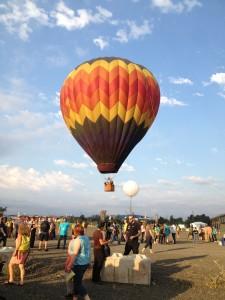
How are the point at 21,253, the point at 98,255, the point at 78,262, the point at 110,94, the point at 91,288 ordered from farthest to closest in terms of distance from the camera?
1. the point at 110,94
2. the point at 98,255
3. the point at 91,288
4. the point at 21,253
5. the point at 78,262

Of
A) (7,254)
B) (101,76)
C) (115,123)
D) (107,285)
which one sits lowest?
(107,285)

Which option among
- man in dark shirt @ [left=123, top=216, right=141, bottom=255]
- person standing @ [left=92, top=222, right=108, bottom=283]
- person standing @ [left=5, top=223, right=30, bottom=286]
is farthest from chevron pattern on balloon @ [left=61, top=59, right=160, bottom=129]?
person standing @ [left=5, top=223, right=30, bottom=286]

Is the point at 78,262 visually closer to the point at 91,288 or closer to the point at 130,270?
the point at 91,288

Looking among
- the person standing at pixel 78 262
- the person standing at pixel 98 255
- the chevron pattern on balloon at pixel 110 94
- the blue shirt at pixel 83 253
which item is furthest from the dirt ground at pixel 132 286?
the chevron pattern on balloon at pixel 110 94

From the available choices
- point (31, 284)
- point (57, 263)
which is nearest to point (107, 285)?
point (31, 284)

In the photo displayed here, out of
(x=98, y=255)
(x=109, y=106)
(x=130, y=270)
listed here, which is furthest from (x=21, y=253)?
(x=109, y=106)

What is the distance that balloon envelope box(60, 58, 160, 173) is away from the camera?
24.3 metres

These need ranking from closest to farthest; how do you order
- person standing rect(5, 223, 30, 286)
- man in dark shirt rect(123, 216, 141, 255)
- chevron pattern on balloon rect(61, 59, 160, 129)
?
person standing rect(5, 223, 30, 286) → man in dark shirt rect(123, 216, 141, 255) → chevron pattern on balloon rect(61, 59, 160, 129)

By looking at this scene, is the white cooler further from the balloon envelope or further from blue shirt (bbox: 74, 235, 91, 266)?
the balloon envelope

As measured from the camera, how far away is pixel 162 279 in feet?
43.8

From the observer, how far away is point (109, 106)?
24.4m

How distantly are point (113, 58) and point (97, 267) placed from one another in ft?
52.2

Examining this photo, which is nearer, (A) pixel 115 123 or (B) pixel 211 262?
(B) pixel 211 262

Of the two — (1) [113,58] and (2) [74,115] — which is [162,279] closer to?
(2) [74,115]
